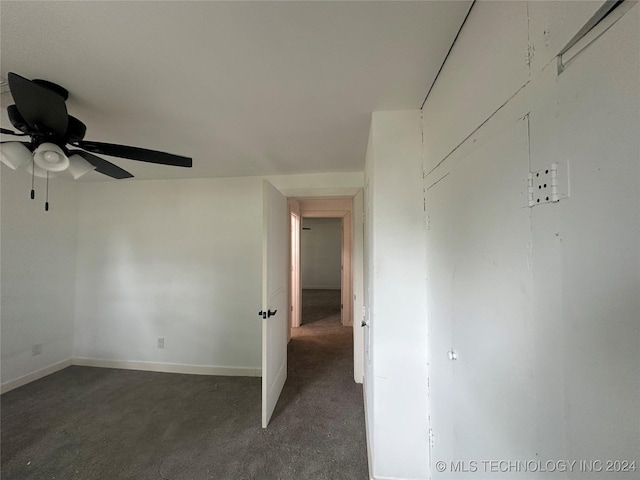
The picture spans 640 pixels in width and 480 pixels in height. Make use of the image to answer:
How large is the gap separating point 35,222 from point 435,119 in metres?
3.98

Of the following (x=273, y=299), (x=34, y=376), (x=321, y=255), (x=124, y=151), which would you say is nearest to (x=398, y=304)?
(x=273, y=299)

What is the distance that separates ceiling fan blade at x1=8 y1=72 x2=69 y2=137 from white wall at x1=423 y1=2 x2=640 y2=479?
170 centimetres

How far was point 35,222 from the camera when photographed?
248 cm

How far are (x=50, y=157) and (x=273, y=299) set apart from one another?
1.64 meters

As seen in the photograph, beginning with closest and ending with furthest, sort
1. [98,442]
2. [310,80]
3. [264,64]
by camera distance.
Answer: [264,64]
[310,80]
[98,442]

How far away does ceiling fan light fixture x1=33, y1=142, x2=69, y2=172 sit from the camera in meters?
1.15

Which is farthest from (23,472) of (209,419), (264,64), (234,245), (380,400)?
(264,64)

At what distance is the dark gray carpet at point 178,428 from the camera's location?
147cm

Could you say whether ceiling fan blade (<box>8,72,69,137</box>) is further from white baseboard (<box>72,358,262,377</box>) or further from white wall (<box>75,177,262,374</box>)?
white baseboard (<box>72,358,262,377</box>)

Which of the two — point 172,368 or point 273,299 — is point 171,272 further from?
point 273,299

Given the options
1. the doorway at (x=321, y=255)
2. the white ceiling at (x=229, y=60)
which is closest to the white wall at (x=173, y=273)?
the white ceiling at (x=229, y=60)

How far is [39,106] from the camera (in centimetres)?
102

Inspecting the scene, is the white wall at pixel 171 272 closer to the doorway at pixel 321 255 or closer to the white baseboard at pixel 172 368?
the white baseboard at pixel 172 368

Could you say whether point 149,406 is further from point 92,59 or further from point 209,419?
point 92,59
